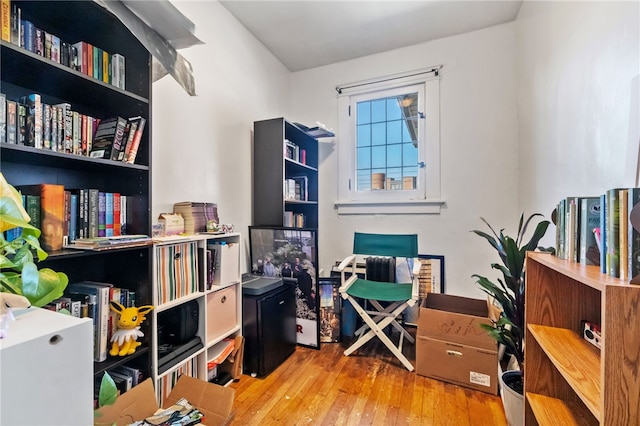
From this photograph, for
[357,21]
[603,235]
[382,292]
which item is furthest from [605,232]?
[357,21]

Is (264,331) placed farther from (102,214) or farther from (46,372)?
(46,372)

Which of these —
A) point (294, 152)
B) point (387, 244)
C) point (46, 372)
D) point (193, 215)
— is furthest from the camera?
point (294, 152)

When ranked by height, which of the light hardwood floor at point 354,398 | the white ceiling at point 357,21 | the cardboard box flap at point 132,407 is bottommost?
the light hardwood floor at point 354,398

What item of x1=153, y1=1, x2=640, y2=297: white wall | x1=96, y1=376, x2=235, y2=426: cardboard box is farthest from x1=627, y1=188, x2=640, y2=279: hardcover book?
x1=96, y1=376, x2=235, y2=426: cardboard box

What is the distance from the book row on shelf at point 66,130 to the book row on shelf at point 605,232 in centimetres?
172

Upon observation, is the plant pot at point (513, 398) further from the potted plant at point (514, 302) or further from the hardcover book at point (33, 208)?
the hardcover book at point (33, 208)

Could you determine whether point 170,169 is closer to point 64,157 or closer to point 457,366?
point 64,157

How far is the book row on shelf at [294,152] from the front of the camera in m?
2.54

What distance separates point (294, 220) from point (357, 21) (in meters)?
1.75

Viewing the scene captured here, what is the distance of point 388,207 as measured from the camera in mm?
2754

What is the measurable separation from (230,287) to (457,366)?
1487mm

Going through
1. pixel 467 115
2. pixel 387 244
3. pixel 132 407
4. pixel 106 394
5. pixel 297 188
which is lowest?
pixel 132 407

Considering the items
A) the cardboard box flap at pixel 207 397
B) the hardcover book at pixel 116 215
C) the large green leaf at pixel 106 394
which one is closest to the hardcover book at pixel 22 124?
the hardcover book at pixel 116 215

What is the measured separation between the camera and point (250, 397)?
65.2 inches
